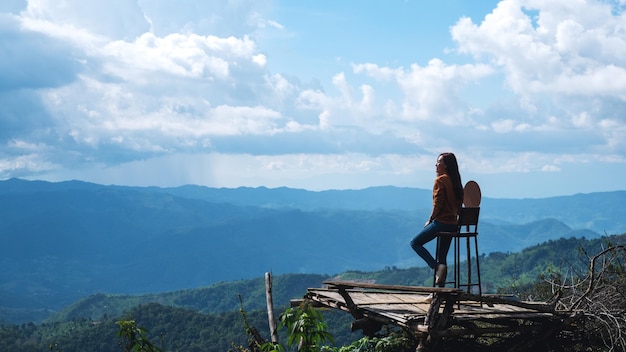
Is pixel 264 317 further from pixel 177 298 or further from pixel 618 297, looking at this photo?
pixel 177 298

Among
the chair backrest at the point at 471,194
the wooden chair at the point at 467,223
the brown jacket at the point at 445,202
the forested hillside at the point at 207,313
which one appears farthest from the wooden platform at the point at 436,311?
the forested hillside at the point at 207,313

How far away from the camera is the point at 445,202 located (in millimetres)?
9242

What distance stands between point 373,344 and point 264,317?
261 feet

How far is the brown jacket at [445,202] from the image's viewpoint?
363 inches

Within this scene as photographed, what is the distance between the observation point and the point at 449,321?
818 centimetres

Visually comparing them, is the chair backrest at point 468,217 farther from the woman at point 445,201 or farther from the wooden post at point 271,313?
the wooden post at point 271,313

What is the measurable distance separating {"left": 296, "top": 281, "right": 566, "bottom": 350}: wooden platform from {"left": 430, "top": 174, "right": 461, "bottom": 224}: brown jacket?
1187 millimetres

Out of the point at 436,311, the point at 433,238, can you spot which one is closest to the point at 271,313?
the point at 433,238

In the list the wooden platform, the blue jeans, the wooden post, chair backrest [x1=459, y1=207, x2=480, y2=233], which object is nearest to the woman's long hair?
chair backrest [x1=459, y1=207, x2=480, y2=233]

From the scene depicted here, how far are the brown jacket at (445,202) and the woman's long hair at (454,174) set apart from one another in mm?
49

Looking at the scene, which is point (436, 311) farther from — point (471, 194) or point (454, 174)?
point (454, 174)

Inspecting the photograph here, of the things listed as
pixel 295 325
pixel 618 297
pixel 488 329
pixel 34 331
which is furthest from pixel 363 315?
pixel 34 331

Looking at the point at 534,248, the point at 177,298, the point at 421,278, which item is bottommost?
the point at 177,298

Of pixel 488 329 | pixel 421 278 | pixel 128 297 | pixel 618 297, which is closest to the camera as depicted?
pixel 488 329
